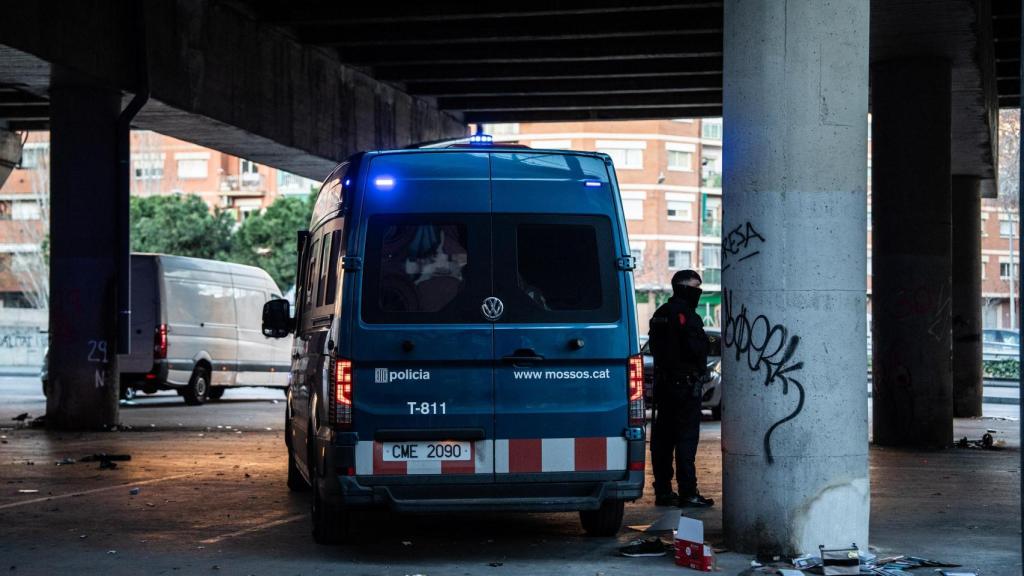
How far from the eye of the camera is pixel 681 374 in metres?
10.9

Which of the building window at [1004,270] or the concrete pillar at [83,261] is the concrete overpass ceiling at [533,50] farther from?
the building window at [1004,270]

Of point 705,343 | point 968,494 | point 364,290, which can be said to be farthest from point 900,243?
point 364,290

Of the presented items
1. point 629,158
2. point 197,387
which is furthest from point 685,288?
point 629,158

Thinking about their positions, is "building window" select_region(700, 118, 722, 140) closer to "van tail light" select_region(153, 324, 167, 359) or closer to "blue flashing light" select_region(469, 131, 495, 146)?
"van tail light" select_region(153, 324, 167, 359)

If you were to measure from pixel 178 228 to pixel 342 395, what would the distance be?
51.0 metres

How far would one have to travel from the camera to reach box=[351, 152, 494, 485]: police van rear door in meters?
8.09

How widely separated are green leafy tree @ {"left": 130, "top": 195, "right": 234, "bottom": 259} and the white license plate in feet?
165

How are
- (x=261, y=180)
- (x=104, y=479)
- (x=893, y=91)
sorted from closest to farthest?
1. (x=104, y=479)
2. (x=893, y=91)
3. (x=261, y=180)

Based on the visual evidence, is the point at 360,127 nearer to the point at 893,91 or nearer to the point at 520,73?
the point at 520,73

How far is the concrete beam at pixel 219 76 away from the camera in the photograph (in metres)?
16.0

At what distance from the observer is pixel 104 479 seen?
1295cm

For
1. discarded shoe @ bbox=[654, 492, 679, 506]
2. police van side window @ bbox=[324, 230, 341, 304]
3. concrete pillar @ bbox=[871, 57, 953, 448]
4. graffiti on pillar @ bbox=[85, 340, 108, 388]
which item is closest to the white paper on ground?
police van side window @ bbox=[324, 230, 341, 304]

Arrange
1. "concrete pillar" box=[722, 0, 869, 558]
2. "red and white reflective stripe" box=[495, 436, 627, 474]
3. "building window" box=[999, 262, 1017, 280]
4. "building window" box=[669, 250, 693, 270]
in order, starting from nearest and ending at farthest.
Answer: "concrete pillar" box=[722, 0, 869, 558] < "red and white reflective stripe" box=[495, 436, 627, 474] < "building window" box=[669, 250, 693, 270] < "building window" box=[999, 262, 1017, 280]

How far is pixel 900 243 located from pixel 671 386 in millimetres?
7100
